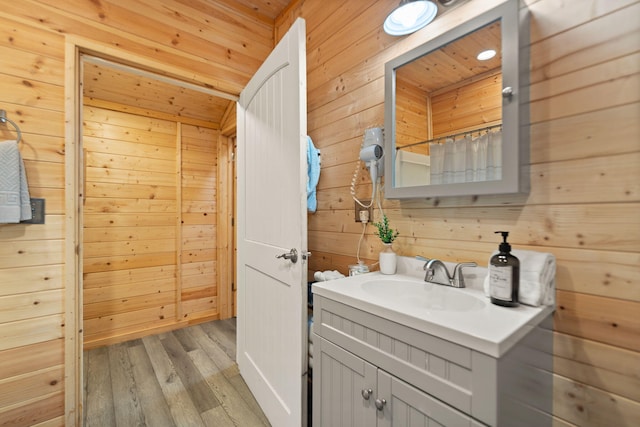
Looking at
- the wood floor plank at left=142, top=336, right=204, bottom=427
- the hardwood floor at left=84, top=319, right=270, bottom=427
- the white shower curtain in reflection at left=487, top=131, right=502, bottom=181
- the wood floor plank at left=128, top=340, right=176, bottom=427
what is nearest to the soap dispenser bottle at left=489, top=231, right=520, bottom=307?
the white shower curtain in reflection at left=487, top=131, right=502, bottom=181

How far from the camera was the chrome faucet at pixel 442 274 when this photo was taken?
1.04 m

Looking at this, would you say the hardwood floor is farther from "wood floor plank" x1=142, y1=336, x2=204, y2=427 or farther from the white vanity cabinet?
the white vanity cabinet

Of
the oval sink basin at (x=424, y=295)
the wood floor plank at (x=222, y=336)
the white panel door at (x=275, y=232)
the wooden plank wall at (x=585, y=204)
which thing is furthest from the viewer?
the wood floor plank at (x=222, y=336)

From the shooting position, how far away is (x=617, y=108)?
2.50 feet

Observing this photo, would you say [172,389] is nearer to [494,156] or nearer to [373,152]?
[373,152]

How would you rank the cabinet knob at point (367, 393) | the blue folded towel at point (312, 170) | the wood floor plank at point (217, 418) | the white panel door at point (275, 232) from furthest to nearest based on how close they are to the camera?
the blue folded towel at point (312, 170), the wood floor plank at point (217, 418), the white panel door at point (275, 232), the cabinet knob at point (367, 393)

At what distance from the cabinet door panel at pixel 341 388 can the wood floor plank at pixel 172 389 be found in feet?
3.11

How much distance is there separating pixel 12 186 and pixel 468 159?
2.00 meters

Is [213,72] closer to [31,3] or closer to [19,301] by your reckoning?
[31,3]

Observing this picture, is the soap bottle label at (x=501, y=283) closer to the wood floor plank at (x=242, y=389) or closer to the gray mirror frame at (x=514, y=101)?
the gray mirror frame at (x=514, y=101)

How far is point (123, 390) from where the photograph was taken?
71.7 inches

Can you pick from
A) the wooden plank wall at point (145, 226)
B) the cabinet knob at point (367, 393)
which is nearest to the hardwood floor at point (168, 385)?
the wooden plank wall at point (145, 226)

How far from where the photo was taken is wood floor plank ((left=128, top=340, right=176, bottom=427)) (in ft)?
5.15

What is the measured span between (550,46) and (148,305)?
333 centimetres
